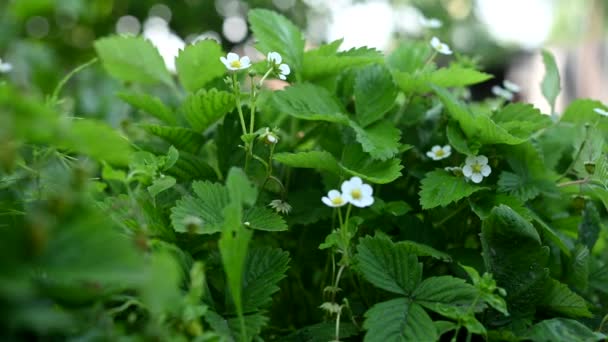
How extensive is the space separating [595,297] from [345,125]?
1.38ft

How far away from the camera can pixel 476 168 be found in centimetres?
76

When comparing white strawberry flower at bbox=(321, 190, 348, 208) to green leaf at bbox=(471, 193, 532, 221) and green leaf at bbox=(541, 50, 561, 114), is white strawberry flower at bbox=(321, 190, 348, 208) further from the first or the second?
green leaf at bbox=(541, 50, 561, 114)

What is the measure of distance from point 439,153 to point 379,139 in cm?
10

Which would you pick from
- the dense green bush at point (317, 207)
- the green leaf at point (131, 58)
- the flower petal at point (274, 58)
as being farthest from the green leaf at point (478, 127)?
the green leaf at point (131, 58)

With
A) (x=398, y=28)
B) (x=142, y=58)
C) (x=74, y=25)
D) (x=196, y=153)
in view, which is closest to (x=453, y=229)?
(x=196, y=153)

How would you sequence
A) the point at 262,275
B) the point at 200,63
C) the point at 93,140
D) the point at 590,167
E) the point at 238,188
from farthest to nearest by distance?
the point at 200,63
the point at 590,167
the point at 262,275
the point at 238,188
the point at 93,140

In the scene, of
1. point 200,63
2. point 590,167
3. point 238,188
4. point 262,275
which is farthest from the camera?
point 200,63

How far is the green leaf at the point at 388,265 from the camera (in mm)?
646

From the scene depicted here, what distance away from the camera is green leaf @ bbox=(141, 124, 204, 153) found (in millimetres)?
781

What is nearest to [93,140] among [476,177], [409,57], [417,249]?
[417,249]

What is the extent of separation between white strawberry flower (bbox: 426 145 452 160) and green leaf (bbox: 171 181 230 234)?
29 cm

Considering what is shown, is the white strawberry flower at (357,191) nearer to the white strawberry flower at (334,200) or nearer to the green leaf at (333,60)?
the white strawberry flower at (334,200)

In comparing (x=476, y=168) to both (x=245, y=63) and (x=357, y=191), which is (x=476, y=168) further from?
(x=245, y=63)

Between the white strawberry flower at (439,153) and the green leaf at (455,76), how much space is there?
96 mm
